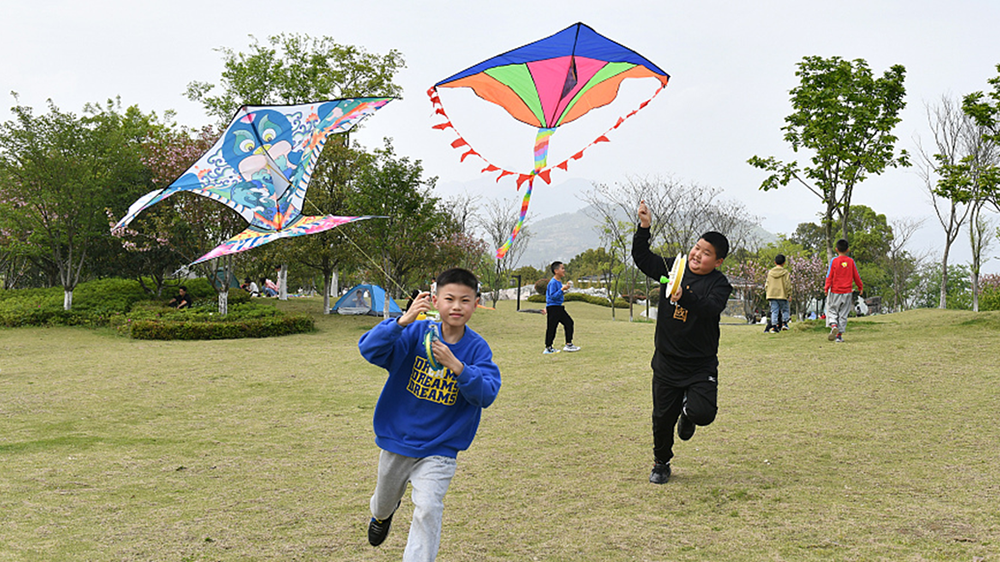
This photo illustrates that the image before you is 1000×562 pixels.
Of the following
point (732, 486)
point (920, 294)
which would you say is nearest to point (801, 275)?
point (920, 294)

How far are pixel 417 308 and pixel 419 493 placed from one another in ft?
3.03

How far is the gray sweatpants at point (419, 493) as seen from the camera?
325 cm

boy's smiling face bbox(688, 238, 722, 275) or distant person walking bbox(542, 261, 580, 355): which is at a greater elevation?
boy's smiling face bbox(688, 238, 722, 275)

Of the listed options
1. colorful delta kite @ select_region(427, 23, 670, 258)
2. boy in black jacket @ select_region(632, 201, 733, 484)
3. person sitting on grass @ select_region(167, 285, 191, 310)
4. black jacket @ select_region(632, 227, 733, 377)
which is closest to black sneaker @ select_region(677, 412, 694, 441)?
boy in black jacket @ select_region(632, 201, 733, 484)

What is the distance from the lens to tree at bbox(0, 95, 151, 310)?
21.2 meters

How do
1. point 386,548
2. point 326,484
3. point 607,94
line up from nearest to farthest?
point 386,548, point 326,484, point 607,94

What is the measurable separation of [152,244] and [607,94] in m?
22.4

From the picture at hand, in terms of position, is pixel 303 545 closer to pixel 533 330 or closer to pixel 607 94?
pixel 607 94

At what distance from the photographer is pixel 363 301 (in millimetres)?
27031

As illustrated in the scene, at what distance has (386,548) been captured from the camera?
411cm

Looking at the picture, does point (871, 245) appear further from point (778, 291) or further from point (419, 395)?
point (419, 395)

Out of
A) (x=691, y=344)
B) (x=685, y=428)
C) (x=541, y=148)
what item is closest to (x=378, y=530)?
(x=691, y=344)

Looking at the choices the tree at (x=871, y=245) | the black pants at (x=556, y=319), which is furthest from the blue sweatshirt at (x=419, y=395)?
the tree at (x=871, y=245)

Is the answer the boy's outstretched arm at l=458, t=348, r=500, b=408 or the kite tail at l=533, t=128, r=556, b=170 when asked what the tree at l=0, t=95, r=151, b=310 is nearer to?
the kite tail at l=533, t=128, r=556, b=170
